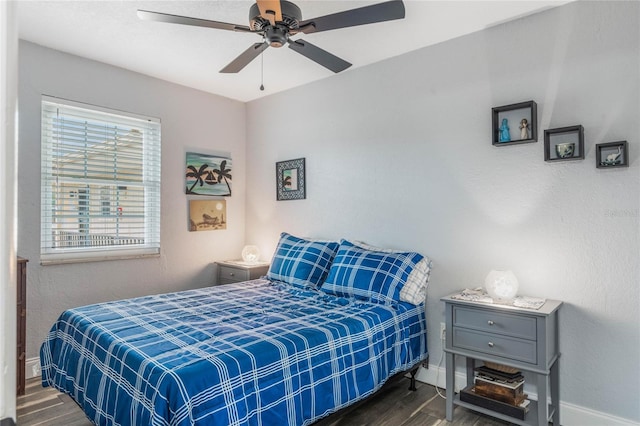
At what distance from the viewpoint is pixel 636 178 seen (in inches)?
84.2

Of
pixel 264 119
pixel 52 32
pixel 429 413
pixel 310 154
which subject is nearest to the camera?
pixel 429 413

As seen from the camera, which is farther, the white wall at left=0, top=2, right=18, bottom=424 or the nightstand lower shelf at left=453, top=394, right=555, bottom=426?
the nightstand lower shelf at left=453, top=394, right=555, bottom=426

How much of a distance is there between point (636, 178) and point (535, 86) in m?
0.79

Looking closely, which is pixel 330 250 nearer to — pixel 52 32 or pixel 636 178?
pixel 636 178

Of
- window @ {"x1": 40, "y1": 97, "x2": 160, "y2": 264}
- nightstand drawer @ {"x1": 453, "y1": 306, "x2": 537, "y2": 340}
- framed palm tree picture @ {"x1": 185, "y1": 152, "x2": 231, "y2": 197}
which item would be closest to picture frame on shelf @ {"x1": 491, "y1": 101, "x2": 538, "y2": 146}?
nightstand drawer @ {"x1": 453, "y1": 306, "x2": 537, "y2": 340}

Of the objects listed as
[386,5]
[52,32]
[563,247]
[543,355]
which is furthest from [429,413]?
[52,32]

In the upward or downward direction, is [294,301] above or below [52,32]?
below

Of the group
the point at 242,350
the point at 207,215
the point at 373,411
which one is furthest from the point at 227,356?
the point at 207,215

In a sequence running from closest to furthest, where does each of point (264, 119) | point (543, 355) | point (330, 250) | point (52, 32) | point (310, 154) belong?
1. point (543, 355)
2. point (52, 32)
3. point (330, 250)
4. point (310, 154)
5. point (264, 119)

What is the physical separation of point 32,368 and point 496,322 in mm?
3335

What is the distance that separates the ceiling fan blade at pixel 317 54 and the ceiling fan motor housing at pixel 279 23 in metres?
0.11

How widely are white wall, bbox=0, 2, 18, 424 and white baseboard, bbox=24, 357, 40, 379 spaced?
3.35 metres

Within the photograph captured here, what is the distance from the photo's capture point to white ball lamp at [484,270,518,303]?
231 cm

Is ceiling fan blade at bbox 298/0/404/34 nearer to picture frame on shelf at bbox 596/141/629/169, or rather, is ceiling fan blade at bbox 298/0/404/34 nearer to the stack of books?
Result: picture frame on shelf at bbox 596/141/629/169
